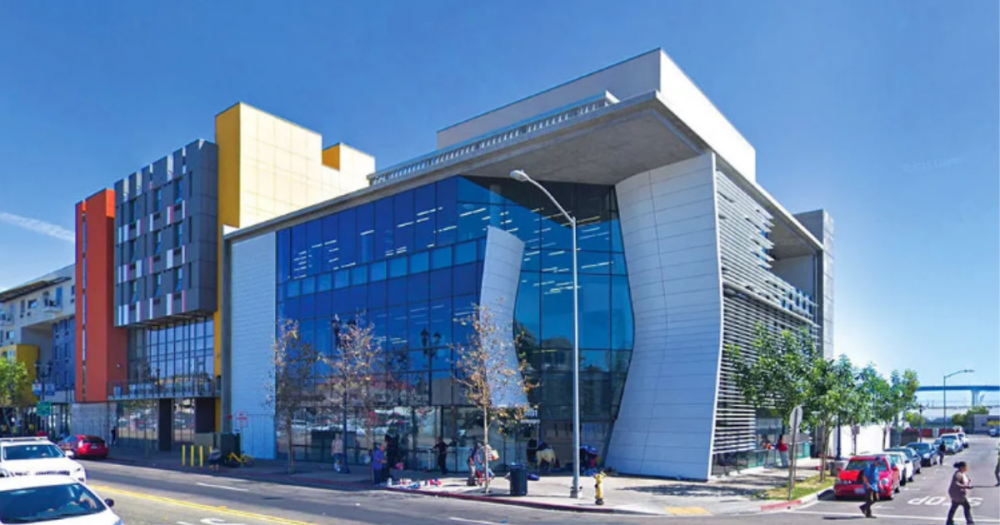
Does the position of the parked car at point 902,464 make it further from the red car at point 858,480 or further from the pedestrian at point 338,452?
the pedestrian at point 338,452

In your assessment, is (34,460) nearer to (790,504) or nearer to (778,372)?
(790,504)

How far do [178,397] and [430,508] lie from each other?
3135 cm

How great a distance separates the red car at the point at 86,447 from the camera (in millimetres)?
43562

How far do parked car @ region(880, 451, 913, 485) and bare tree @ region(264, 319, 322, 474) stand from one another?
23.0 metres

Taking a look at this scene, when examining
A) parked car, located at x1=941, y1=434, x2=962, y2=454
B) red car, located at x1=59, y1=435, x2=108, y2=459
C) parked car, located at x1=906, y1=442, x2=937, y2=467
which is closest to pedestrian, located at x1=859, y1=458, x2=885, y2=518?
parked car, located at x1=906, y1=442, x2=937, y2=467

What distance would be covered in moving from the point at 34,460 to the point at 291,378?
42.5 feet

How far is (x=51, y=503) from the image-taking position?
11297 mm

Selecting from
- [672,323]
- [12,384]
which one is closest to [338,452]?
[672,323]

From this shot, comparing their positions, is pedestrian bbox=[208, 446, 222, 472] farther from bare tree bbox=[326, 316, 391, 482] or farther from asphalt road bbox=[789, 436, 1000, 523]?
asphalt road bbox=[789, 436, 1000, 523]

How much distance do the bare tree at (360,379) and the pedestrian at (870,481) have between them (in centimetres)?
1737

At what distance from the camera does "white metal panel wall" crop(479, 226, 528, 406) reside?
29.7 m

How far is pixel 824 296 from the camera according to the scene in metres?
46.9

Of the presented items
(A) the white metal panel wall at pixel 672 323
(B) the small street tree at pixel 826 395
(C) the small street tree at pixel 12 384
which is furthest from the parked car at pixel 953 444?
(C) the small street tree at pixel 12 384

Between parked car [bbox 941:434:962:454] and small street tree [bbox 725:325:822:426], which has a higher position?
small street tree [bbox 725:325:822:426]
